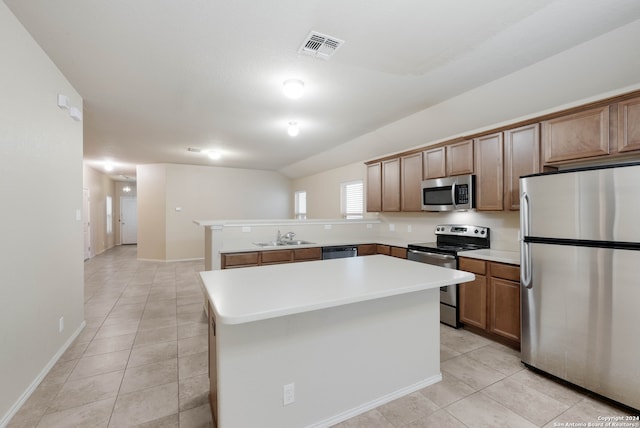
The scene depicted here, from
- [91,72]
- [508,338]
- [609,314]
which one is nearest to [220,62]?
[91,72]

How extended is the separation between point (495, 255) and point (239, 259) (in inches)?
115

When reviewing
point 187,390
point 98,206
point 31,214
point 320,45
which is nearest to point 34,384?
point 187,390

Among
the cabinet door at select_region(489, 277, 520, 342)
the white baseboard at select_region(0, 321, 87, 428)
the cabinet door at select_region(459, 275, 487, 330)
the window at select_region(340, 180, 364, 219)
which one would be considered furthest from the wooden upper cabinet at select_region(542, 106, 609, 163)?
the white baseboard at select_region(0, 321, 87, 428)

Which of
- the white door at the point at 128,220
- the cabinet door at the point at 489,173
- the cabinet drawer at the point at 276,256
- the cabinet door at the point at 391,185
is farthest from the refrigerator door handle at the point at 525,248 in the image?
the white door at the point at 128,220

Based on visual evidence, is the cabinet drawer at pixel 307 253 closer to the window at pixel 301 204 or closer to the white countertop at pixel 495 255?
the white countertop at pixel 495 255

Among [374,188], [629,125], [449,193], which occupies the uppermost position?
[629,125]

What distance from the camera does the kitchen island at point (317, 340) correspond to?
4.91 ft

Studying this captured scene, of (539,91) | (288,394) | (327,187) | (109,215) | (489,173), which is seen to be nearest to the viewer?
(288,394)

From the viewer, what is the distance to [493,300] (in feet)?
9.59

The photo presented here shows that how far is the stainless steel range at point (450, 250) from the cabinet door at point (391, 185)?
823 mm

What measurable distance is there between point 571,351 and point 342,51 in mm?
2898

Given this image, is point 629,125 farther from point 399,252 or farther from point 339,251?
point 339,251

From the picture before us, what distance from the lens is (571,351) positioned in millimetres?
2148

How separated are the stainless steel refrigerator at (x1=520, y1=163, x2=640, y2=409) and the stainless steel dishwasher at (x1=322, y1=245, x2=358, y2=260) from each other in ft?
7.70
